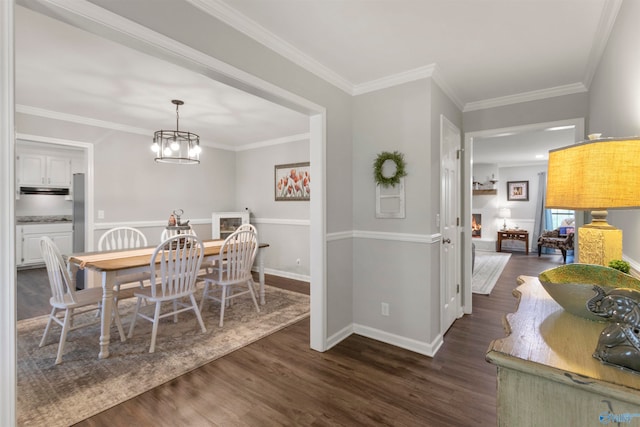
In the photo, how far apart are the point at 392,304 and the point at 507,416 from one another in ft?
6.59

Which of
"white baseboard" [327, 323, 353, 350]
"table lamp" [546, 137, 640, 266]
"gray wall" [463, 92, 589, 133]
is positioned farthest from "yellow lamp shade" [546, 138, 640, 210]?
"gray wall" [463, 92, 589, 133]

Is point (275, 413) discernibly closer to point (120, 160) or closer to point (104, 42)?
point (104, 42)

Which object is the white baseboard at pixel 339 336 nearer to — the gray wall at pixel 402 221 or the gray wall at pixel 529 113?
the gray wall at pixel 402 221

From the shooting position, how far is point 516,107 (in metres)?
3.18

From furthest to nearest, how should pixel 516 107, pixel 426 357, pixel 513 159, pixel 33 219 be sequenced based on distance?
pixel 513 159, pixel 33 219, pixel 516 107, pixel 426 357

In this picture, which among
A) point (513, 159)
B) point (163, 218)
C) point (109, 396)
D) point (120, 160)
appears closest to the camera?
point (109, 396)

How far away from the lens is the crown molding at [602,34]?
5.63 feet

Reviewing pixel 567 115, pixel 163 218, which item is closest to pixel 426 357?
pixel 567 115

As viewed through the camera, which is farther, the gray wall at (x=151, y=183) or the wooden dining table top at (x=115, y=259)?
the gray wall at (x=151, y=183)

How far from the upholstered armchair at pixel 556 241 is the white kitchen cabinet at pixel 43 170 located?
10.8 m

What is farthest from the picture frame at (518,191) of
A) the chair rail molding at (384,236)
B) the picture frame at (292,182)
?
the chair rail molding at (384,236)

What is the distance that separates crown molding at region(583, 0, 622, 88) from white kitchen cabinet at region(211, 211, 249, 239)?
494 cm

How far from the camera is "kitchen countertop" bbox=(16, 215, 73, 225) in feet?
19.1

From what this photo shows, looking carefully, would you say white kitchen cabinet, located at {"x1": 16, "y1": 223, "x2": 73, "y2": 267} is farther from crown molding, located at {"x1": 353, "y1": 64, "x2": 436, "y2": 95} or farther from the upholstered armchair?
the upholstered armchair
